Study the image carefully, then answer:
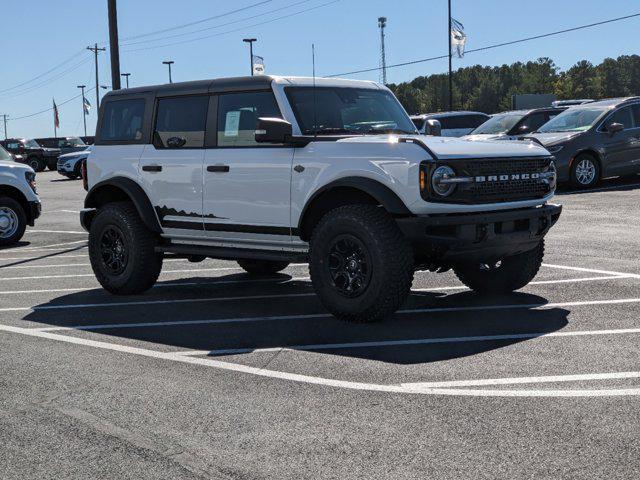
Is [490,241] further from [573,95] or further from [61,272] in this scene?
[573,95]

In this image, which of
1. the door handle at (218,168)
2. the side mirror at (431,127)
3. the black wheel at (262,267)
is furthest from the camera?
the black wheel at (262,267)

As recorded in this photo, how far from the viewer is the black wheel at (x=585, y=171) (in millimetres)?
19453

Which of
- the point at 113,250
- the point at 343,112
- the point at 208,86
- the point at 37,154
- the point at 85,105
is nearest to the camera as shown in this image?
the point at 343,112

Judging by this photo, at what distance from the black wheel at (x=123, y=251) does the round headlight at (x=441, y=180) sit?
134 inches

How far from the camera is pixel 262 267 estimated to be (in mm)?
10672

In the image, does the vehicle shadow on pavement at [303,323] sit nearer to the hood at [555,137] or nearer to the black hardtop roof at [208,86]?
the black hardtop roof at [208,86]

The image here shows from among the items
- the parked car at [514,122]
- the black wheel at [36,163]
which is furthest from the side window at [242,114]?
the black wheel at [36,163]

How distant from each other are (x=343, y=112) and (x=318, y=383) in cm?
342

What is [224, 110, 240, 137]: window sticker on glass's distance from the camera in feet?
28.1

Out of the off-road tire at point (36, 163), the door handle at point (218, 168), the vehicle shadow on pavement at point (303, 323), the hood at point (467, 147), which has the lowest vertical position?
the vehicle shadow on pavement at point (303, 323)

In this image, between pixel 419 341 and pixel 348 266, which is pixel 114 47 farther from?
pixel 419 341

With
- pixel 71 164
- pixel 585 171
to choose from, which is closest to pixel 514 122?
pixel 585 171

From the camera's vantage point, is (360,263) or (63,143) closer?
(360,263)

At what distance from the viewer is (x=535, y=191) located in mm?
7965
